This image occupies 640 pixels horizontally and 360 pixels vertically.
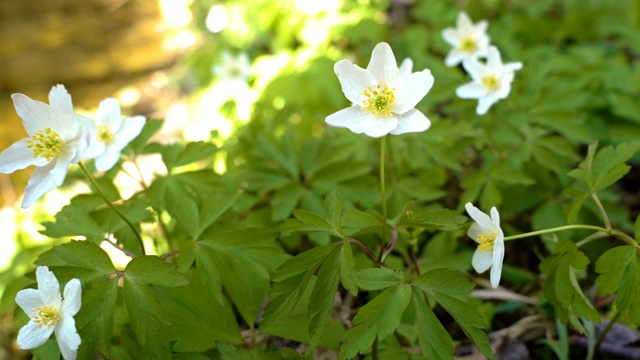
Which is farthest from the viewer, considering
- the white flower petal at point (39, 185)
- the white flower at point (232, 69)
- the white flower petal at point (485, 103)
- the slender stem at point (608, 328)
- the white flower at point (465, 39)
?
the white flower at point (232, 69)

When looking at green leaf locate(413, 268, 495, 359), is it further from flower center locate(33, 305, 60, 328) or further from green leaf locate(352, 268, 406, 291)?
flower center locate(33, 305, 60, 328)

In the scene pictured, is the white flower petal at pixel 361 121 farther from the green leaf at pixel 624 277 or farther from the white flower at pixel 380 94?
the green leaf at pixel 624 277

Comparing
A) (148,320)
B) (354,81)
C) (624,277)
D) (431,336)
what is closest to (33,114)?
(148,320)

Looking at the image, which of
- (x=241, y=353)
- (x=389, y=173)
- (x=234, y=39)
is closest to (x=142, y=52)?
(x=234, y=39)

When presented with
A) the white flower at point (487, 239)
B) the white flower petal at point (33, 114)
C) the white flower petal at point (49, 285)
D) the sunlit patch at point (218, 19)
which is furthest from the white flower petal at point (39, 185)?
the sunlit patch at point (218, 19)

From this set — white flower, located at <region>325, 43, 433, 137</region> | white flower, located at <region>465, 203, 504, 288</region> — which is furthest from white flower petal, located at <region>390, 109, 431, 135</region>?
white flower, located at <region>465, 203, 504, 288</region>

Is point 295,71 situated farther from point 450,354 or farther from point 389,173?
point 450,354
